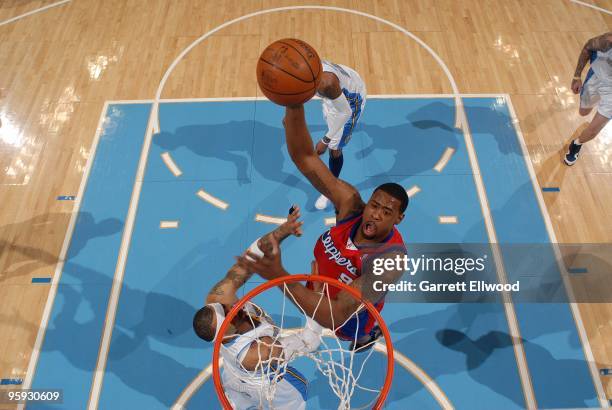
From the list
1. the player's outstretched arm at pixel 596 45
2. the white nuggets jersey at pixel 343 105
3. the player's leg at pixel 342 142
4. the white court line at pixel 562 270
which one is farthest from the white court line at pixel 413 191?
the player's outstretched arm at pixel 596 45

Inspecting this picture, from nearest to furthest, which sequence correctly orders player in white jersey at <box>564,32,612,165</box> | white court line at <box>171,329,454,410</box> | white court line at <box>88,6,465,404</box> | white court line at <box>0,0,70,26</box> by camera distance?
1. white court line at <box>171,329,454,410</box>
2. white court line at <box>88,6,465,404</box>
3. player in white jersey at <box>564,32,612,165</box>
4. white court line at <box>0,0,70,26</box>

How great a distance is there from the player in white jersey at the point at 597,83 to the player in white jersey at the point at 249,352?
174 inches

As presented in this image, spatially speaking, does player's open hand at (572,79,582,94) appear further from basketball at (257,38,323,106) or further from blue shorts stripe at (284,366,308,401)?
blue shorts stripe at (284,366,308,401)

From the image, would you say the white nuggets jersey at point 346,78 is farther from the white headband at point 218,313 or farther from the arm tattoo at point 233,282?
the white headband at point 218,313

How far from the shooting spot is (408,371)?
16.1 feet

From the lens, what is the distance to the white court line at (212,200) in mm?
6098

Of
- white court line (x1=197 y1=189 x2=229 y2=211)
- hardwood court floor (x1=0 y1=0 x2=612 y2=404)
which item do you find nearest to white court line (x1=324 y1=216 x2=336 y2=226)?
white court line (x1=197 y1=189 x2=229 y2=211)

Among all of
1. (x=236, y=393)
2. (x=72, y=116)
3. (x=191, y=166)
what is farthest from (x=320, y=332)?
(x=72, y=116)

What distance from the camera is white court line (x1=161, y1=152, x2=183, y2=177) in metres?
6.42

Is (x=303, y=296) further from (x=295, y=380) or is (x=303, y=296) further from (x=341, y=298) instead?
(x=295, y=380)

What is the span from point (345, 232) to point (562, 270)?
3077mm

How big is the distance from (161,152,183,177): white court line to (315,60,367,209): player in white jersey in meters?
1.91

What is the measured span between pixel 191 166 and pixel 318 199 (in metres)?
1.69

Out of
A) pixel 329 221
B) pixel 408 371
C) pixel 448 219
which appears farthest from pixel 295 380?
pixel 448 219
